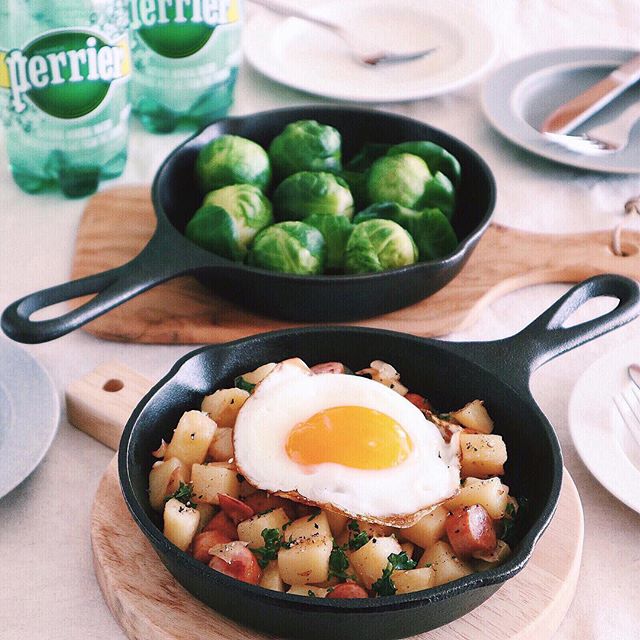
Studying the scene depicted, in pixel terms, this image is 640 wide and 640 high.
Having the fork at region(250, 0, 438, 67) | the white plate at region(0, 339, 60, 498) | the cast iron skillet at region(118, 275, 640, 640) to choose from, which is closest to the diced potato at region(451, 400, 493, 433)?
the cast iron skillet at region(118, 275, 640, 640)

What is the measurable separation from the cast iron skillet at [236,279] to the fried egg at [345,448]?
35 cm

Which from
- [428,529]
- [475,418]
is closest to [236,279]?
[475,418]

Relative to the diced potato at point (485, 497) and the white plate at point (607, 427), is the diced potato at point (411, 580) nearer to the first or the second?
the diced potato at point (485, 497)

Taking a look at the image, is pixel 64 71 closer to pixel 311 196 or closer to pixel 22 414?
pixel 311 196

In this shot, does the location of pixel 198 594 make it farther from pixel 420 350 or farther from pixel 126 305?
pixel 126 305

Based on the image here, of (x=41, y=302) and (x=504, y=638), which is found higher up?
(x=41, y=302)

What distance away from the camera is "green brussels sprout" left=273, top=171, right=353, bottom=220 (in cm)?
217

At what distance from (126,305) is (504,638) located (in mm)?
1143

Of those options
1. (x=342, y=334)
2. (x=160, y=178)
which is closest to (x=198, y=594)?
(x=342, y=334)

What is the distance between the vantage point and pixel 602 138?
2682 mm

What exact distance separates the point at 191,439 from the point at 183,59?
140 centimetres

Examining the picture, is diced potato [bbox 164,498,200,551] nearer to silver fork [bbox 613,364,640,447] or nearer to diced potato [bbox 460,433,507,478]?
diced potato [bbox 460,433,507,478]

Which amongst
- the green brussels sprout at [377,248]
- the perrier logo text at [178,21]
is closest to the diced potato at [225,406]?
the green brussels sprout at [377,248]

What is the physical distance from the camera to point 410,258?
2.06 metres
